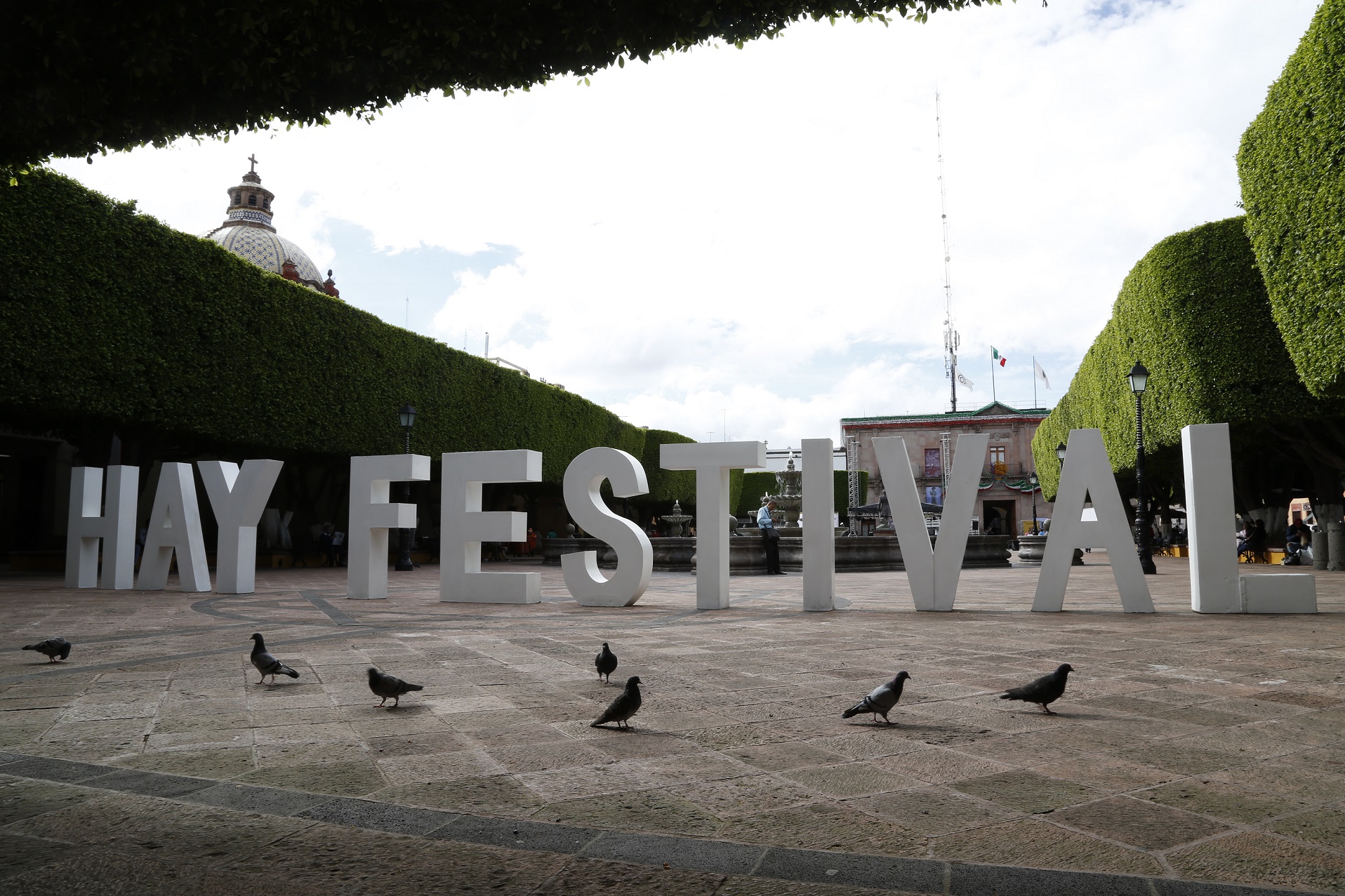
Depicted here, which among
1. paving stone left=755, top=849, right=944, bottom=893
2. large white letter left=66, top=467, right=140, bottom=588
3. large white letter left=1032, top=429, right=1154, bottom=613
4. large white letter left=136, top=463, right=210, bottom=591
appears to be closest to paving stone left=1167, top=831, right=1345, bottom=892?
paving stone left=755, top=849, right=944, bottom=893

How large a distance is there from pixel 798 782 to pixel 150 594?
11.6 metres

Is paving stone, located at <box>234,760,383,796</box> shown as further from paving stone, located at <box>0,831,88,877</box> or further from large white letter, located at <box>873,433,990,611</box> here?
large white letter, located at <box>873,433,990,611</box>

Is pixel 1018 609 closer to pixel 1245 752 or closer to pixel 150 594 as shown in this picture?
pixel 1245 752

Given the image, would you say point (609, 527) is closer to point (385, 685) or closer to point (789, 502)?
point (385, 685)

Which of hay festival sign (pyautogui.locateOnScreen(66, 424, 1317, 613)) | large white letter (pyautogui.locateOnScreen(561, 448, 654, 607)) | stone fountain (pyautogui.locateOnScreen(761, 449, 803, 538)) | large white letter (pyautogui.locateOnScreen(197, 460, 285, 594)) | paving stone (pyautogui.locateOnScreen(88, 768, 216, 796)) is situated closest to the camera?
paving stone (pyautogui.locateOnScreen(88, 768, 216, 796))

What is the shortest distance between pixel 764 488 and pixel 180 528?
157 feet

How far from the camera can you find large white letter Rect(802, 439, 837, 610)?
A: 949cm

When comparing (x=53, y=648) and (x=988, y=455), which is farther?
(x=988, y=455)

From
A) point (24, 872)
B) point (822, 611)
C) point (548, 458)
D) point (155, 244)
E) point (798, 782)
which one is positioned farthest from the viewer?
point (548, 458)

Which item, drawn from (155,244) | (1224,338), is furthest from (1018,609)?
(155,244)

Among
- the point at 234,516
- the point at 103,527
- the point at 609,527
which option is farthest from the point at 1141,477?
the point at 103,527

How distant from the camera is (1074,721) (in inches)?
156

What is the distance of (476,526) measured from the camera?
10.7 meters

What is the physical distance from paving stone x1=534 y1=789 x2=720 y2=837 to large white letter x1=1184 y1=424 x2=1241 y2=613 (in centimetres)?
794
